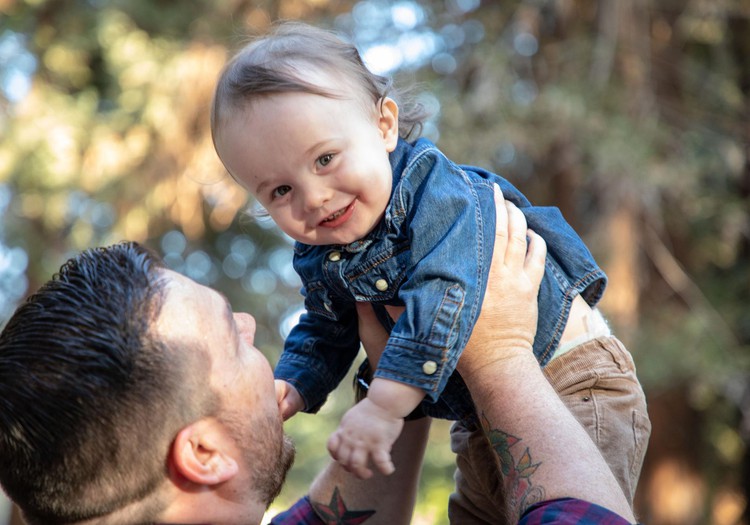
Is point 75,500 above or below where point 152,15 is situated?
above

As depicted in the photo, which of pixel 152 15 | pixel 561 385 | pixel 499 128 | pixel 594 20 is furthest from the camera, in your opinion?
pixel 152 15

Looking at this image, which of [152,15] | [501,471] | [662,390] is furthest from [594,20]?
[501,471]

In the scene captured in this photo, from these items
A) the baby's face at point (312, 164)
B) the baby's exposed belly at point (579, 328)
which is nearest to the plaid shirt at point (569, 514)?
the baby's exposed belly at point (579, 328)

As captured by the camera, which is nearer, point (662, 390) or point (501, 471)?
point (501, 471)

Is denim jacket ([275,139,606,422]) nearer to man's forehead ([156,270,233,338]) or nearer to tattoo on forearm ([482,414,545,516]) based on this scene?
tattoo on forearm ([482,414,545,516])

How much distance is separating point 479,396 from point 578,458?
31cm

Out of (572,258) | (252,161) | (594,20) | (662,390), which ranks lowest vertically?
(662,390)

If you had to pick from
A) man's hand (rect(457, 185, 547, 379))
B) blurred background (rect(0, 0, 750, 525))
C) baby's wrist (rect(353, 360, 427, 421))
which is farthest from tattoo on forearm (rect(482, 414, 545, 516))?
blurred background (rect(0, 0, 750, 525))

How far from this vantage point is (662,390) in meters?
7.96

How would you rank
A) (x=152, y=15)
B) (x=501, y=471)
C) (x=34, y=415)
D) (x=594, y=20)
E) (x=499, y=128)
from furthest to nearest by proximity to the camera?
(x=152, y=15) → (x=594, y=20) → (x=499, y=128) → (x=501, y=471) → (x=34, y=415)

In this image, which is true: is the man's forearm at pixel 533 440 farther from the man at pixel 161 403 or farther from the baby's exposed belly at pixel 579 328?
the baby's exposed belly at pixel 579 328

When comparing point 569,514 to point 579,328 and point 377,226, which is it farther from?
point 377,226

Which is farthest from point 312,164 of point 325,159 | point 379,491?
point 379,491

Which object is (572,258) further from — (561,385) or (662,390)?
(662,390)
